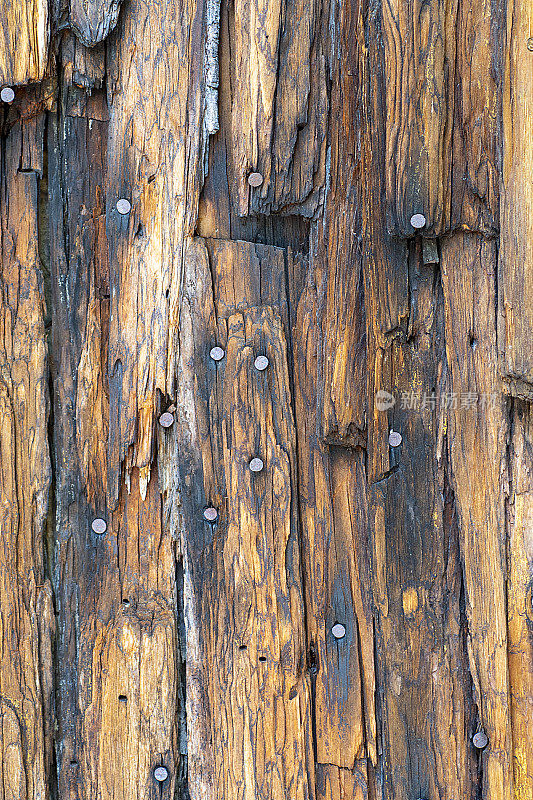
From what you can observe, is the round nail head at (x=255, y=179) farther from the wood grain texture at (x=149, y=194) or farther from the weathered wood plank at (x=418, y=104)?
the weathered wood plank at (x=418, y=104)

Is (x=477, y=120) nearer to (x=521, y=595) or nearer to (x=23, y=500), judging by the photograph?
(x=521, y=595)

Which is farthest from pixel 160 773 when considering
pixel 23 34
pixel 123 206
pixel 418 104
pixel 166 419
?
pixel 23 34

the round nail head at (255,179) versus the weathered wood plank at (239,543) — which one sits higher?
the round nail head at (255,179)

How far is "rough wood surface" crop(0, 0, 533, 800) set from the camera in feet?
5.33

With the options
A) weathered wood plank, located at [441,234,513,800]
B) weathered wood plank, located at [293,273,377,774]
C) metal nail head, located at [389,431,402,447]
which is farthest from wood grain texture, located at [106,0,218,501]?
weathered wood plank, located at [441,234,513,800]

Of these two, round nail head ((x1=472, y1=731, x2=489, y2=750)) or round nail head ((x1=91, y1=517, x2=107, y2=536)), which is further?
round nail head ((x1=91, y1=517, x2=107, y2=536))

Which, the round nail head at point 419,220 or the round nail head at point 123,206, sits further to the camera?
the round nail head at point 123,206

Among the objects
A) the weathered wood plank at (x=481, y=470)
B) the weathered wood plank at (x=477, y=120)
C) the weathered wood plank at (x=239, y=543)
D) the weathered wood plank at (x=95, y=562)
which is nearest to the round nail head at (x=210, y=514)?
the weathered wood plank at (x=239, y=543)

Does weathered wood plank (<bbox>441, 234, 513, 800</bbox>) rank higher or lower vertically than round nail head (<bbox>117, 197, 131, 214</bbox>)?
lower

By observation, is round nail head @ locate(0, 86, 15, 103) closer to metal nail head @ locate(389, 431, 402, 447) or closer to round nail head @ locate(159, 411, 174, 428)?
round nail head @ locate(159, 411, 174, 428)

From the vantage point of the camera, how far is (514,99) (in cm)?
154

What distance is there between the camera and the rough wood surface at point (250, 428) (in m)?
1.62

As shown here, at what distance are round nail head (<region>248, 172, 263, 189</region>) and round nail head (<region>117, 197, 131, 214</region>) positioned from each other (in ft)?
1.04

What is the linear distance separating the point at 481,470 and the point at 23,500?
1171 mm
